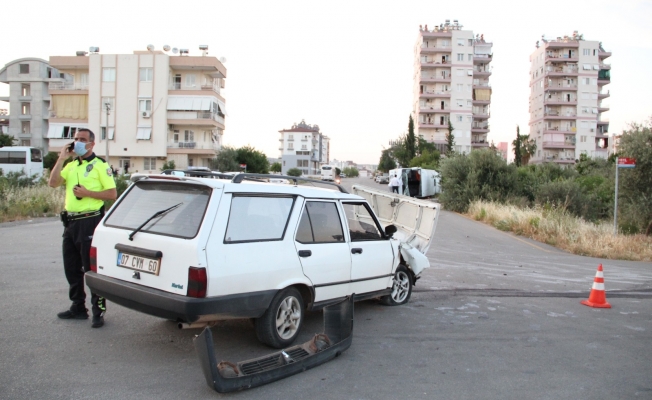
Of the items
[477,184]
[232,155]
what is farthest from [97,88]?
[477,184]

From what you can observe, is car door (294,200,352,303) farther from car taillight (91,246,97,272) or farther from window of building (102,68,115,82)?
window of building (102,68,115,82)

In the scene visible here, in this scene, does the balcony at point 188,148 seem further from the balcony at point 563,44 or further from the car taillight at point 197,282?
the balcony at point 563,44

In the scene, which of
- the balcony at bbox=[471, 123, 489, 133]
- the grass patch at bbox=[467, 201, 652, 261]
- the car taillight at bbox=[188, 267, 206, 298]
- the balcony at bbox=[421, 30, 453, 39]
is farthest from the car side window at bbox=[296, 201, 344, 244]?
the balcony at bbox=[471, 123, 489, 133]

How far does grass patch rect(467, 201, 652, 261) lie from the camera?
599 inches

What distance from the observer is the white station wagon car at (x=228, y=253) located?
4621 mm

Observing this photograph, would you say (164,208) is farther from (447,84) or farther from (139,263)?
(447,84)

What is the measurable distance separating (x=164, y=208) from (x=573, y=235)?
596 inches

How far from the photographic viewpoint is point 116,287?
5000 millimetres

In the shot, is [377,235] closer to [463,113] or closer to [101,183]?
[101,183]

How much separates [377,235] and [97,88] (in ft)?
198

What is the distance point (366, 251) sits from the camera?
6.47m

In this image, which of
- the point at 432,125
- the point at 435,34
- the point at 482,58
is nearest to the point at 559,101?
the point at 482,58

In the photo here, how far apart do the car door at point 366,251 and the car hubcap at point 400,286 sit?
510mm

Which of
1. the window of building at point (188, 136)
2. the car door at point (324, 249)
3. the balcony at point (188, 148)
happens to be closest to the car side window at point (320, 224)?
the car door at point (324, 249)
